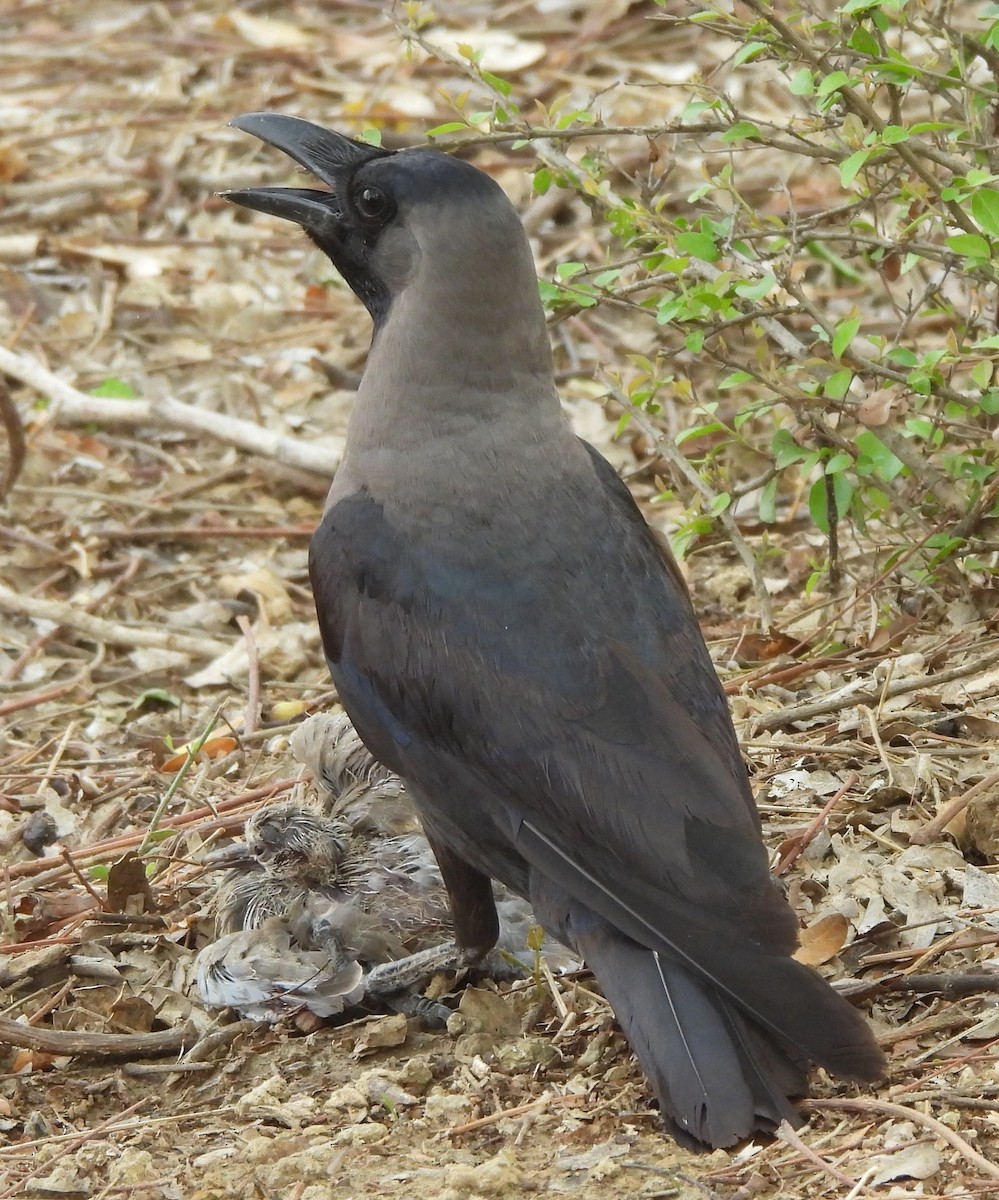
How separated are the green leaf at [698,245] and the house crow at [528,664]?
425 mm

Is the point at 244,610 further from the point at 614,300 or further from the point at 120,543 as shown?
the point at 614,300

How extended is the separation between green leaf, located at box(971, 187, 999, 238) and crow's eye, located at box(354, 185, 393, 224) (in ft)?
4.42

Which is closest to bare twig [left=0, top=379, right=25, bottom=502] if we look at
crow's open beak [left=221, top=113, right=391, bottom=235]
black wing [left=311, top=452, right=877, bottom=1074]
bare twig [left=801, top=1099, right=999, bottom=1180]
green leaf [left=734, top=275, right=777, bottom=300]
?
crow's open beak [left=221, top=113, right=391, bottom=235]

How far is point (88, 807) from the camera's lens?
4.87m

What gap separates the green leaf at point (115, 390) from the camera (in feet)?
23.5

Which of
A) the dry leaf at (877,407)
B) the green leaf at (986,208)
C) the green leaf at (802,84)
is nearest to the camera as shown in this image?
the green leaf at (986,208)

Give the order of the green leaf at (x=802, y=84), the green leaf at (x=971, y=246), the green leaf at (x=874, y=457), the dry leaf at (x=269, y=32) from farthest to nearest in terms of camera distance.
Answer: the dry leaf at (x=269, y=32) → the green leaf at (x=874, y=457) → the green leaf at (x=802, y=84) → the green leaf at (x=971, y=246)

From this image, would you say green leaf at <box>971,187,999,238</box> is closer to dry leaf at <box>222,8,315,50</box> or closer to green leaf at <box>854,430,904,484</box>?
green leaf at <box>854,430,904,484</box>

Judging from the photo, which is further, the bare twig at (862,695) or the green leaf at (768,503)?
the green leaf at (768,503)

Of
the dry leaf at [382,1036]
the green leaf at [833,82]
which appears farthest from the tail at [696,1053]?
the green leaf at [833,82]

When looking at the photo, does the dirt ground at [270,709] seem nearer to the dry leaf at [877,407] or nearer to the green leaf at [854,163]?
the dry leaf at [877,407]

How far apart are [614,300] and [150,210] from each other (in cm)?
450

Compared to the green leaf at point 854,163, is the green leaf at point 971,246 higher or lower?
lower

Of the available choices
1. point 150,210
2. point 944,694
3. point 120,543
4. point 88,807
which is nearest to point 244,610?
point 120,543
